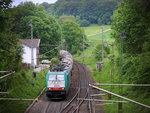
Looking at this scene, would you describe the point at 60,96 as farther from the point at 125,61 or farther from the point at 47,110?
the point at 125,61

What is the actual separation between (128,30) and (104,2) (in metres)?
82.7

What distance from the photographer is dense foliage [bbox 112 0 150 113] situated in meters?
16.3

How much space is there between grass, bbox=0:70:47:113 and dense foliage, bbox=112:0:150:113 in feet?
29.3

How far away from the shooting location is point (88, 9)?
10731 centimetres

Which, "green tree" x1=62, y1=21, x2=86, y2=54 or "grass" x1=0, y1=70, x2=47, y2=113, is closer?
"grass" x1=0, y1=70, x2=47, y2=113

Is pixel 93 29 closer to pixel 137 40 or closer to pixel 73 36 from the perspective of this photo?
pixel 73 36

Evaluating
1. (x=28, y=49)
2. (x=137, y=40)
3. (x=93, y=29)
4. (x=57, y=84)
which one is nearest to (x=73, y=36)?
(x=28, y=49)

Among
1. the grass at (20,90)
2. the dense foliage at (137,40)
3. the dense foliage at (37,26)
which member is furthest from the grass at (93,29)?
the dense foliage at (137,40)

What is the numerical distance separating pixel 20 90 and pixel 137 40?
11278 millimetres

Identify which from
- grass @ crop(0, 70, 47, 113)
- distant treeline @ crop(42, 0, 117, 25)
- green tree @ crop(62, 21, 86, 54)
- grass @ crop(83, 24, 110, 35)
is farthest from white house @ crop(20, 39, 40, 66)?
distant treeline @ crop(42, 0, 117, 25)

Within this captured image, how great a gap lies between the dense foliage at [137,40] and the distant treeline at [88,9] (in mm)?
72229

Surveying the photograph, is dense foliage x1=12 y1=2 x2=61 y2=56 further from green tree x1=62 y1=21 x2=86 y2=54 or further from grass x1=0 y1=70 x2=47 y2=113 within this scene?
green tree x1=62 y1=21 x2=86 y2=54

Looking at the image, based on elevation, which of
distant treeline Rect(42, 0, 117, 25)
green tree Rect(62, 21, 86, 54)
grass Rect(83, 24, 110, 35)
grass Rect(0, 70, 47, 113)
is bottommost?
grass Rect(0, 70, 47, 113)

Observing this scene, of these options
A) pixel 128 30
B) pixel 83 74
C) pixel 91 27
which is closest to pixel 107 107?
pixel 128 30
